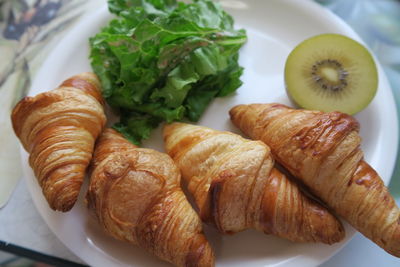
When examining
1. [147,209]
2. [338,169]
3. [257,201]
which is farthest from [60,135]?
[338,169]

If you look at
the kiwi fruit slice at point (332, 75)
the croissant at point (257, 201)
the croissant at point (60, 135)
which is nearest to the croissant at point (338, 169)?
the croissant at point (257, 201)

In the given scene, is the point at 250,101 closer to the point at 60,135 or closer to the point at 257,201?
the point at 257,201

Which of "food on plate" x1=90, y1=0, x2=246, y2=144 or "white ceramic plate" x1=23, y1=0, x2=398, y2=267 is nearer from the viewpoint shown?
"white ceramic plate" x1=23, y1=0, x2=398, y2=267

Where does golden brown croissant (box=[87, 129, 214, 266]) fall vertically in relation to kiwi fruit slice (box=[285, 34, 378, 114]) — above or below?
below

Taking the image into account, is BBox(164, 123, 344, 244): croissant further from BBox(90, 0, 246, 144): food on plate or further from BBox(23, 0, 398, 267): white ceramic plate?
BBox(90, 0, 246, 144): food on plate

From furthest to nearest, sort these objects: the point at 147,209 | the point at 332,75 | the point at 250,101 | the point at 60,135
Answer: the point at 250,101 → the point at 332,75 → the point at 60,135 → the point at 147,209

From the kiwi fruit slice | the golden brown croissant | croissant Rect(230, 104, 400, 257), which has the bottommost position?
the golden brown croissant

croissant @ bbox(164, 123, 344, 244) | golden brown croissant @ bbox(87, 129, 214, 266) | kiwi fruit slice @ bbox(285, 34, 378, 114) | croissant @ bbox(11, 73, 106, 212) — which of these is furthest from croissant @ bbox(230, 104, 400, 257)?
croissant @ bbox(11, 73, 106, 212)
